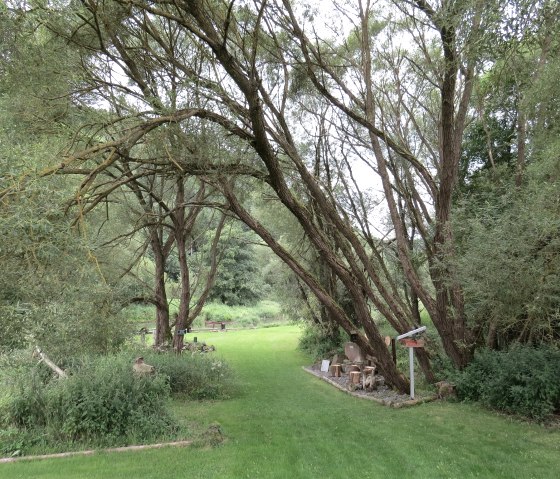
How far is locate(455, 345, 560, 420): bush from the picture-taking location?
7.50 metres

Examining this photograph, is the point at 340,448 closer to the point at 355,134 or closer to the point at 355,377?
the point at 355,377

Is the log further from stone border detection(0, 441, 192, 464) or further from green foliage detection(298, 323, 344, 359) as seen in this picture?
green foliage detection(298, 323, 344, 359)

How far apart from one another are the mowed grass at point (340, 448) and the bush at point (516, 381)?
0.35 metres

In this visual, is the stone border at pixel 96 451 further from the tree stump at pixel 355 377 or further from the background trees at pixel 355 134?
the tree stump at pixel 355 377

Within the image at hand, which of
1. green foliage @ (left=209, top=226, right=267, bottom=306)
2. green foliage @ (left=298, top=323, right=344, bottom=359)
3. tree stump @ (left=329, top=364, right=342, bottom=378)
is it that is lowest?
tree stump @ (left=329, top=364, right=342, bottom=378)

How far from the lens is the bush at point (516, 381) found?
24.6 ft

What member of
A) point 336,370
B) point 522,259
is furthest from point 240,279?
point 522,259

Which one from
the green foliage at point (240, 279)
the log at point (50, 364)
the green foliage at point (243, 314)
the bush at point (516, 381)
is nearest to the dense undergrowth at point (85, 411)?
the log at point (50, 364)

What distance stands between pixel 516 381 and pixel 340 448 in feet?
12.5

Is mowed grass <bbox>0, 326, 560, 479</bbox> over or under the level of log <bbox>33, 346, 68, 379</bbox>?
under

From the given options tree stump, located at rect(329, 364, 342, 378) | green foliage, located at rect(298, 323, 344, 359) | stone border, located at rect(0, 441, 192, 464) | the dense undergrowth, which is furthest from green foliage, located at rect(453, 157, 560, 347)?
green foliage, located at rect(298, 323, 344, 359)

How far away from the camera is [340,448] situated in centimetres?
645

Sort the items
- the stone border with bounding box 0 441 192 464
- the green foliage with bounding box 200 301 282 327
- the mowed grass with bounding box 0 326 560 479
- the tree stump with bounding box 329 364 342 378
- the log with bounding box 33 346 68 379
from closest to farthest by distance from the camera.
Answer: the mowed grass with bounding box 0 326 560 479 < the stone border with bounding box 0 441 192 464 < the log with bounding box 33 346 68 379 < the tree stump with bounding box 329 364 342 378 < the green foliage with bounding box 200 301 282 327

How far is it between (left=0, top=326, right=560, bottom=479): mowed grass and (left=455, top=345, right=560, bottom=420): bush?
348 millimetres
